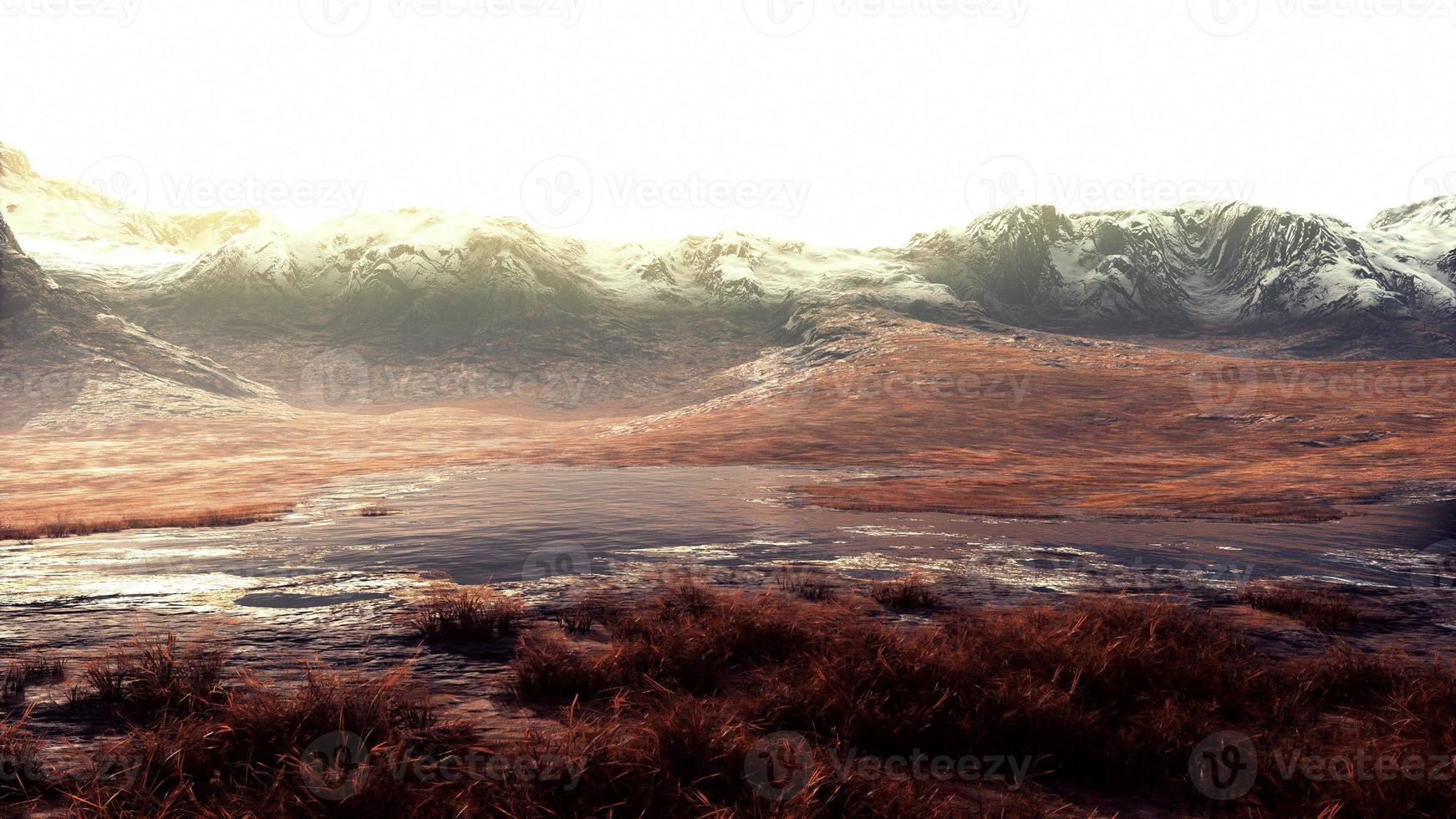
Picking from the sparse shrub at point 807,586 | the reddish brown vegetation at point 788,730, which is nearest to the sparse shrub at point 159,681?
the reddish brown vegetation at point 788,730

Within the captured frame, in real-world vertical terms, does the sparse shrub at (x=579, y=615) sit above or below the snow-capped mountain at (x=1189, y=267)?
below

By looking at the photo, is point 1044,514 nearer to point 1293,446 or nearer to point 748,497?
point 748,497

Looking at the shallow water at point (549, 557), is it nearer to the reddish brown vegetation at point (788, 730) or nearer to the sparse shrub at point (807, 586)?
the sparse shrub at point (807, 586)

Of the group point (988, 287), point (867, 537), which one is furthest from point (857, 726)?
point (988, 287)

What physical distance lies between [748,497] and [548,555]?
38.5ft

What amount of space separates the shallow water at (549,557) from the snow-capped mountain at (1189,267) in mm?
113821

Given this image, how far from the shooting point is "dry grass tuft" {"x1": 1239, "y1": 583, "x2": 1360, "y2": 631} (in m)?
8.84

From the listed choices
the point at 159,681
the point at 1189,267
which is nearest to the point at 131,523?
the point at 159,681

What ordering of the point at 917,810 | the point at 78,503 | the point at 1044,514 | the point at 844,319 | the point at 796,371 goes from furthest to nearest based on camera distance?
the point at 844,319
the point at 796,371
the point at 78,503
the point at 1044,514
the point at 917,810

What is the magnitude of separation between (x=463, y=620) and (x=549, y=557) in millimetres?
5651

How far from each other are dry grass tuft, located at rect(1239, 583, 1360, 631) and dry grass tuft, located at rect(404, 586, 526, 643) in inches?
374

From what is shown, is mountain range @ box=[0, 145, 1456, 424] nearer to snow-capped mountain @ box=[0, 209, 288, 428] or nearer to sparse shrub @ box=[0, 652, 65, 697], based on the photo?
snow-capped mountain @ box=[0, 209, 288, 428]

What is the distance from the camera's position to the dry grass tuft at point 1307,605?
29.0 feet

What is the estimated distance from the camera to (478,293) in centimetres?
11931
